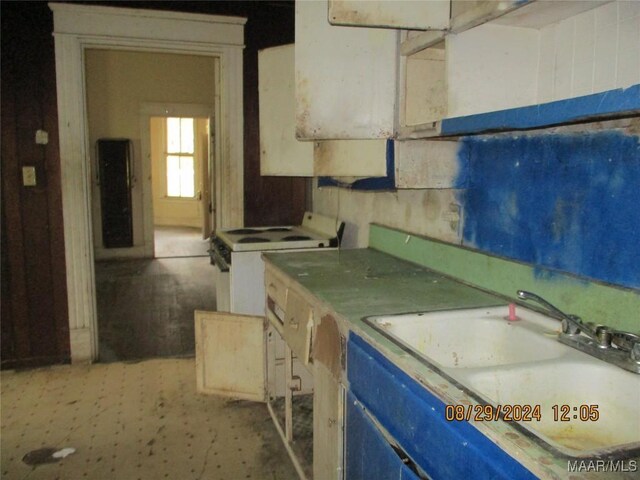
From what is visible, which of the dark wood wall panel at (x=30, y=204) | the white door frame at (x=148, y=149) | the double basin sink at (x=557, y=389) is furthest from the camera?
the white door frame at (x=148, y=149)

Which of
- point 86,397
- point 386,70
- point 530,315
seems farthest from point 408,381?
point 86,397

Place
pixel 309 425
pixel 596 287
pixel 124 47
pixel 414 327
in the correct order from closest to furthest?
pixel 596 287 < pixel 414 327 < pixel 309 425 < pixel 124 47

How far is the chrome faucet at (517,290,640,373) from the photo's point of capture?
1.13 meters

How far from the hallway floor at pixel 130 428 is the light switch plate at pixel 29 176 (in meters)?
1.21

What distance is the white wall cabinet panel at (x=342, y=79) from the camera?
6.15 feet

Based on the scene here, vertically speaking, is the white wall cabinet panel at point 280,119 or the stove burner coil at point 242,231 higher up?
the white wall cabinet panel at point 280,119

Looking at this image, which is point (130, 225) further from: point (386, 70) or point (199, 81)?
point (386, 70)

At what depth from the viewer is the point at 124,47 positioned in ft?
11.0

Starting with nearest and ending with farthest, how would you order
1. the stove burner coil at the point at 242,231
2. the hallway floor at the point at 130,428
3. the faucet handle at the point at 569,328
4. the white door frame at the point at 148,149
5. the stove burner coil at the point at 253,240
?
the faucet handle at the point at 569,328
the hallway floor at the point at 130,428
the stove burner coil at the point at 253,240
the stove burner coil at the point at 242,231
the white door frame at the point at 148,149

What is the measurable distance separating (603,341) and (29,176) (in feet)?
10.8

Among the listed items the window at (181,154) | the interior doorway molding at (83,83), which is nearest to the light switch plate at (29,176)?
the interior doorway molding at (83,83)

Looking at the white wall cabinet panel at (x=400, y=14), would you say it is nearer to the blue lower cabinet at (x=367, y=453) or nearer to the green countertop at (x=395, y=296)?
the green countertop at (x=395, y=296)

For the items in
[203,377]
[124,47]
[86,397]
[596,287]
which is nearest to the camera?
[596,287]

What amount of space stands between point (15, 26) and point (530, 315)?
10.9 ft
